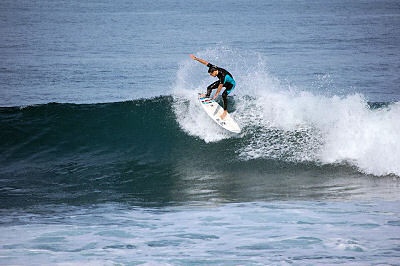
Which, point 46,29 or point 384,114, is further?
point 46,29

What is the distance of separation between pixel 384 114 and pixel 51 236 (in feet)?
29.1

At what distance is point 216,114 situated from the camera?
12.9 m

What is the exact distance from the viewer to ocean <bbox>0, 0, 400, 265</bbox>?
7.33m

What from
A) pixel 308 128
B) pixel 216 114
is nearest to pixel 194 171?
pixel 216 114

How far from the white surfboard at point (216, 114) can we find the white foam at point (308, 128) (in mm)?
319

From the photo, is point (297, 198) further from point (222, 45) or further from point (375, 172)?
point (222, 45)

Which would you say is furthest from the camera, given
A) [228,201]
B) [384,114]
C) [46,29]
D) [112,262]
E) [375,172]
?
[46,29]

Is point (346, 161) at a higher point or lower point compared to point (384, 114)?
lower

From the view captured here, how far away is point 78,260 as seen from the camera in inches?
271

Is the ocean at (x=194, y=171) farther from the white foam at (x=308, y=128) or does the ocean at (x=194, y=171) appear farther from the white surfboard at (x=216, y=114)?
the white surfboard at (x=216, y=114)

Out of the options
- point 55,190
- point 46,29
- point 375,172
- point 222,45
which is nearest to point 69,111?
point 55,190

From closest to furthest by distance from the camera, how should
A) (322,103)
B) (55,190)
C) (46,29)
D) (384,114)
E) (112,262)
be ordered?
(112,262) → (55,190) → (384,114) → (322,103) → (46,29)

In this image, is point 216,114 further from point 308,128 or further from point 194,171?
point 308,128

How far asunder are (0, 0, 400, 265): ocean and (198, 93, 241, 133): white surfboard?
0.32m
